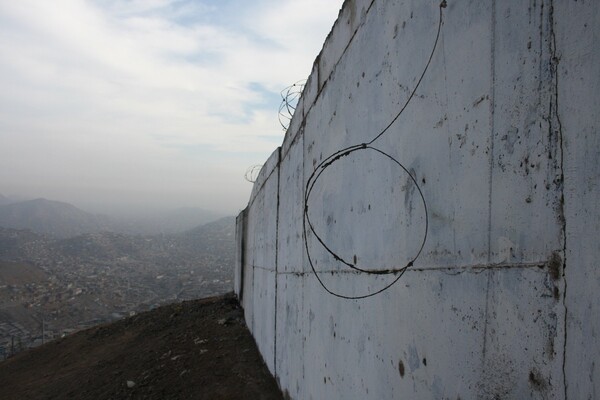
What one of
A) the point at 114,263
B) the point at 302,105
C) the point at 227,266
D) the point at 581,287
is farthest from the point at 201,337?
the point at 114,263

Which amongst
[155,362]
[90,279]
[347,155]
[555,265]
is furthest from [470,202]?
[90,279]

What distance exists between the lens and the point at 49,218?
11706 centimetres

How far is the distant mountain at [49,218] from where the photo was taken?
103m

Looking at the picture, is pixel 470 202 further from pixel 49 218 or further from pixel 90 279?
pixel 49 218

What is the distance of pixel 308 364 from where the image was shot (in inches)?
119

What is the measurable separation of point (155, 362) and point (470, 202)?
6.59 m

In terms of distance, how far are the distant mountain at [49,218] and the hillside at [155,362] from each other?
95948 millimetres

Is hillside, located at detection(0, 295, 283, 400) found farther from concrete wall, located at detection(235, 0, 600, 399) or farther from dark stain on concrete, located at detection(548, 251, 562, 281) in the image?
dark stain on concrete, located at detection(548, 251, 562, 281)

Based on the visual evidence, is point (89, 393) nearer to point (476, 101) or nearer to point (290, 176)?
point (290, 176)

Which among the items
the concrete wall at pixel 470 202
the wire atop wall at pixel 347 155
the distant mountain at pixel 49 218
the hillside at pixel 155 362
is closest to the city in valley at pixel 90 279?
the hillside at pixel 155 362

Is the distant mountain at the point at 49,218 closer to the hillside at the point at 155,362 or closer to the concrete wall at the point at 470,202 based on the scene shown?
the hillside at the point at 155,362

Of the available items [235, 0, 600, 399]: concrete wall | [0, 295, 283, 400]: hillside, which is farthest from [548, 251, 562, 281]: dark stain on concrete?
[0, 295, 283, 400]: hillside

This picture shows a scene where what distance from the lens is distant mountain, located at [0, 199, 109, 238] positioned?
103 m

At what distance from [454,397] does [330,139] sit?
1747mm
